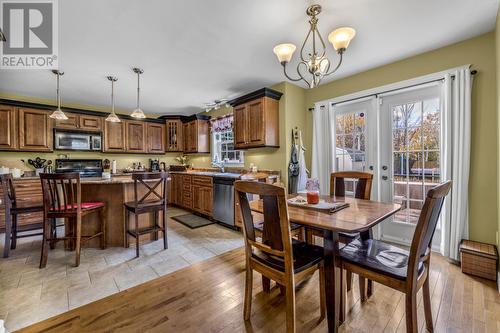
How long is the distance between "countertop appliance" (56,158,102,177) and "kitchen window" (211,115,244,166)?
2.61m

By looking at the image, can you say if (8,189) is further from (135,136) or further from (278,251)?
(278,251)

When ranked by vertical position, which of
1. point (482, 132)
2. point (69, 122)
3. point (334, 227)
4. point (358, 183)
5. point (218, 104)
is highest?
point (218, 104)

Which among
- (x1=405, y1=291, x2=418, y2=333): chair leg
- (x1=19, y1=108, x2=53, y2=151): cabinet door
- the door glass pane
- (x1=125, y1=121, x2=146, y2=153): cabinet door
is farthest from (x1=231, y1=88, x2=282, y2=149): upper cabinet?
(x1=19, y1=108, x2=53, y2=151): cabinet door

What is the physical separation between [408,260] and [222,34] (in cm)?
250

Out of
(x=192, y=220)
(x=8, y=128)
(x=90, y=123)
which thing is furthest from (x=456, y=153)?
(x=8, y=128)

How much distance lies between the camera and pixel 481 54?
91.4 inches

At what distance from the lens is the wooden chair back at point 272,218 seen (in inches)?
48.8

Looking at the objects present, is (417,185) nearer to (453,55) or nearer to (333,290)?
(453,55)

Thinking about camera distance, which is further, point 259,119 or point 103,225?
point 259,119

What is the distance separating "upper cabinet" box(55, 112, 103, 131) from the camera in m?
4.41

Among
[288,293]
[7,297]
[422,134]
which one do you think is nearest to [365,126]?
[422,134]

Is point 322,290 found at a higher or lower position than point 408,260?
lower

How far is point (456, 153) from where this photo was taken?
2361 mm

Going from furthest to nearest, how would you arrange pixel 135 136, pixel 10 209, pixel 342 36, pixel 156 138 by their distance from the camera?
pixel 156 138 → pixel 135 136 → pixel 10 209 → pixel 342 36
